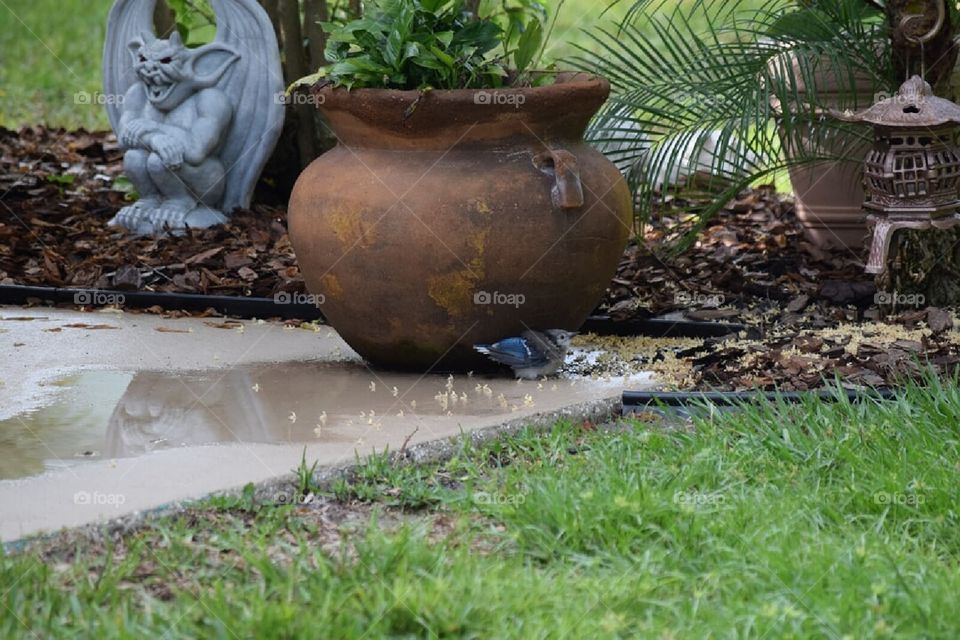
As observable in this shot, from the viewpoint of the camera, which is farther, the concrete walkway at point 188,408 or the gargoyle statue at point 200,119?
the gargoyle statue at point 200,119

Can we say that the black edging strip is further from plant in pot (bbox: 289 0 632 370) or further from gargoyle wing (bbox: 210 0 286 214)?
gargoyle wing (bbox: 210 0 286 214)

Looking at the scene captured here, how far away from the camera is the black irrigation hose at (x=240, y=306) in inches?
180

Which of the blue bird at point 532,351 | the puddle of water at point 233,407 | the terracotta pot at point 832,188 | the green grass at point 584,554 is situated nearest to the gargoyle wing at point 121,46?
the puddle of water at point 233,407

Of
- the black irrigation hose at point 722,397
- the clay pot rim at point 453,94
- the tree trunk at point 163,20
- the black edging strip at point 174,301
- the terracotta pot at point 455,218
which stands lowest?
the black edging strip at point 174,301

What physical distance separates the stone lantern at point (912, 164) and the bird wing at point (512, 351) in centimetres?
114

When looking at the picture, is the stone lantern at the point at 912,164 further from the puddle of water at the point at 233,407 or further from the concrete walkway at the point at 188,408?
the puddle of water at the point at 233,407

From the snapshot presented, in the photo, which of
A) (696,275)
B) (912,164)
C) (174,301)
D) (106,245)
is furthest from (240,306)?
(912,164)

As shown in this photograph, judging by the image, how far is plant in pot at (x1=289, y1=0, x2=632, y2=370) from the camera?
12.2 ft

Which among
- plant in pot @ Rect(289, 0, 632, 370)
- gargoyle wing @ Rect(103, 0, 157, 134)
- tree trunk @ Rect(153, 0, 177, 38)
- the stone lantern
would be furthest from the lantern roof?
tree trunk @ Rect(153, 0, 177, 38)

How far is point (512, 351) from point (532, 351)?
6 cm

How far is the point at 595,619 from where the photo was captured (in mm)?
2328

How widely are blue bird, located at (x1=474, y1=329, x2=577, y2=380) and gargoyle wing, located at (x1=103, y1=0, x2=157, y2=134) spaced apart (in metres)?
3.16

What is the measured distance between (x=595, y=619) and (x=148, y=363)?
2.26 metres

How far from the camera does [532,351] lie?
384 centimetres
